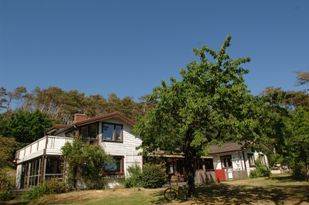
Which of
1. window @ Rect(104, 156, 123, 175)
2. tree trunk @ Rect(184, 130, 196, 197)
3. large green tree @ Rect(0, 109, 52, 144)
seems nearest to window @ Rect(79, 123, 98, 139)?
window @ Rect(104, 156, 123, 175)

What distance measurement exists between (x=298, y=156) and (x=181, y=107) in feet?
40.2

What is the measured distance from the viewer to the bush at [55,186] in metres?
21.0

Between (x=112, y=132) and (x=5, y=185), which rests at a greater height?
(x=112, y=132)

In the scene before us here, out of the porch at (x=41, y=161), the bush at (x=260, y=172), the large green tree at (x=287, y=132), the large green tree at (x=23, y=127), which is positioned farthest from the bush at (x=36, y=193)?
the bush at (x=260, y=172)

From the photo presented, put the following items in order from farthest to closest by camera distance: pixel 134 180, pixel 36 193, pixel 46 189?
pixel 134 180 → pixel 46 189 → pixel 36 193

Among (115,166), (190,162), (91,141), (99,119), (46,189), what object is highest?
(99,119)

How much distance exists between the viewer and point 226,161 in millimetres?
37219

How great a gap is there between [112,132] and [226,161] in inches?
702

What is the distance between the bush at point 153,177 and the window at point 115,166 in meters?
3.63

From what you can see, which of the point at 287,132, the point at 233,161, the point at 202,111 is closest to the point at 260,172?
the point at 233,161

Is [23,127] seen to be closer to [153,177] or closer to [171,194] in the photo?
[153,177]

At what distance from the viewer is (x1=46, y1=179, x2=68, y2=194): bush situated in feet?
68.9

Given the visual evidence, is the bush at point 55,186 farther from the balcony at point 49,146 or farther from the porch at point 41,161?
the balcony at point 49,146

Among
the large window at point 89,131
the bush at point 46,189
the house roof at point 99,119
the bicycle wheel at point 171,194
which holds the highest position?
the house roof at point 99,119
